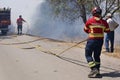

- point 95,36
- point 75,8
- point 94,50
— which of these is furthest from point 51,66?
point 75,8

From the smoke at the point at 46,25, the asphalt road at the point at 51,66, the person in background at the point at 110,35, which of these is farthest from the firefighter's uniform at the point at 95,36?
the smoke at the point at 46,25

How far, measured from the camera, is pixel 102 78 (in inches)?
396

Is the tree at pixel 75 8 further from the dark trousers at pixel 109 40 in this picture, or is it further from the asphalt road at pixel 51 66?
the asphalt road at pixel 51 66

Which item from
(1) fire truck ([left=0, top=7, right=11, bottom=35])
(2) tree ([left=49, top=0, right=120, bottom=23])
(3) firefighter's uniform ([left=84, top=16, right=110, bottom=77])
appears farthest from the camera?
(1) fire truck ([left=0, top=7, right=11, bottom=35])

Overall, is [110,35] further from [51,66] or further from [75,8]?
[75,8]

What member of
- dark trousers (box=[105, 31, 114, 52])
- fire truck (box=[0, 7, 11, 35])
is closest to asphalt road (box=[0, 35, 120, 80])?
dark trousers (box=[105, 31, 114, 52])

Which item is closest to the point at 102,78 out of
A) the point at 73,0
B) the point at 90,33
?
the point at 90,33

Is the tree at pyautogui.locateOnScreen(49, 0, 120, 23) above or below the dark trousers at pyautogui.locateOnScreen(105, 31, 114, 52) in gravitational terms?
above

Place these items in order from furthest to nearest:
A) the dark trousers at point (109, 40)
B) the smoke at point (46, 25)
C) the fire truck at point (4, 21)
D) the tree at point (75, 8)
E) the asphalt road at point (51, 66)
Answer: the smoke at point (46, 25)
the fire truck at point (4, 21)
the tree at point (75, 8)
the dark trousers at point (109, 40)
the asphalt road at point (51, 66)

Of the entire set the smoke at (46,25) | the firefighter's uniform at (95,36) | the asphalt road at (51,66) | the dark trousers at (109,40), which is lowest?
the smoke at (46,25)

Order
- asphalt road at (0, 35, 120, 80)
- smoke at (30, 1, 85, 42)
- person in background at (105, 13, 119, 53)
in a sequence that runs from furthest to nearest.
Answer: smoke at (30, 1, 85, 42) → person in background at (105, 13, 119, 53) → asphalt road at (0, 35, 120, 80)

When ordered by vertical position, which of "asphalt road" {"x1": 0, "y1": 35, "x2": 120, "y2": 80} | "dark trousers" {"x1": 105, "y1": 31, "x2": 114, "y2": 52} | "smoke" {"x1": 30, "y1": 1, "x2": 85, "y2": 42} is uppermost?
"dark trousers" {"x1": 105, "y1": 31, "x2": 114, "y2": 52}

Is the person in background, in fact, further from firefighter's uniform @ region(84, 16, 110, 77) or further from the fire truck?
the fire truck

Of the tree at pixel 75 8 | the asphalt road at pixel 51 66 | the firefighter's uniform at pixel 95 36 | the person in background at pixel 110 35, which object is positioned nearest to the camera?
the asphalt road at pixel 51 66
